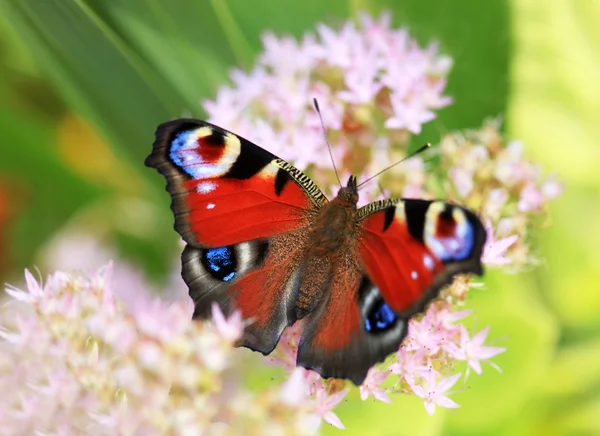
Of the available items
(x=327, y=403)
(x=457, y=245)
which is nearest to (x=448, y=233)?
(x=457, y=245)

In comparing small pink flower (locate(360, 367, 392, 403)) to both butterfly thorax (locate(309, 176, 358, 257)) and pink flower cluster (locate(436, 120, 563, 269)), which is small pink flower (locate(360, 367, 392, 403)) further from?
pink flower cluster (locate(436, 120, 563, 269))

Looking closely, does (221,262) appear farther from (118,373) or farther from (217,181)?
(118,373)

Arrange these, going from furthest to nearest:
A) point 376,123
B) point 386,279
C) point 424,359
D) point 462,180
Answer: point 376,123
point 462,180
point 424,359
point 386,279

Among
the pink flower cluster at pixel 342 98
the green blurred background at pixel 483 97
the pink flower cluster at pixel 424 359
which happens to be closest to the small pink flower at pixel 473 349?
the pink flower cluster at pixel 424 359

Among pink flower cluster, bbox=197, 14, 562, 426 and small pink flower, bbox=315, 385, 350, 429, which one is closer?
small pink flower, bbox=315, 385, 350, 429

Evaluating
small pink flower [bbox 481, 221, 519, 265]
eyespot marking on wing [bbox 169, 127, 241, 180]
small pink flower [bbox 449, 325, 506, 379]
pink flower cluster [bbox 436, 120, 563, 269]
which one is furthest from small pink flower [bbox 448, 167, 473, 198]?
eyespot marking on wing [bbox 169, 127, 241, 180]

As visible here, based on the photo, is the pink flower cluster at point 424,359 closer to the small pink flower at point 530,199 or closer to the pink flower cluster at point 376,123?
the pink flower cluster at point 376,123

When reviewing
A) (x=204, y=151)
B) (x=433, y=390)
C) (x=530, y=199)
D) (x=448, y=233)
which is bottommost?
(x=433, y=390)
